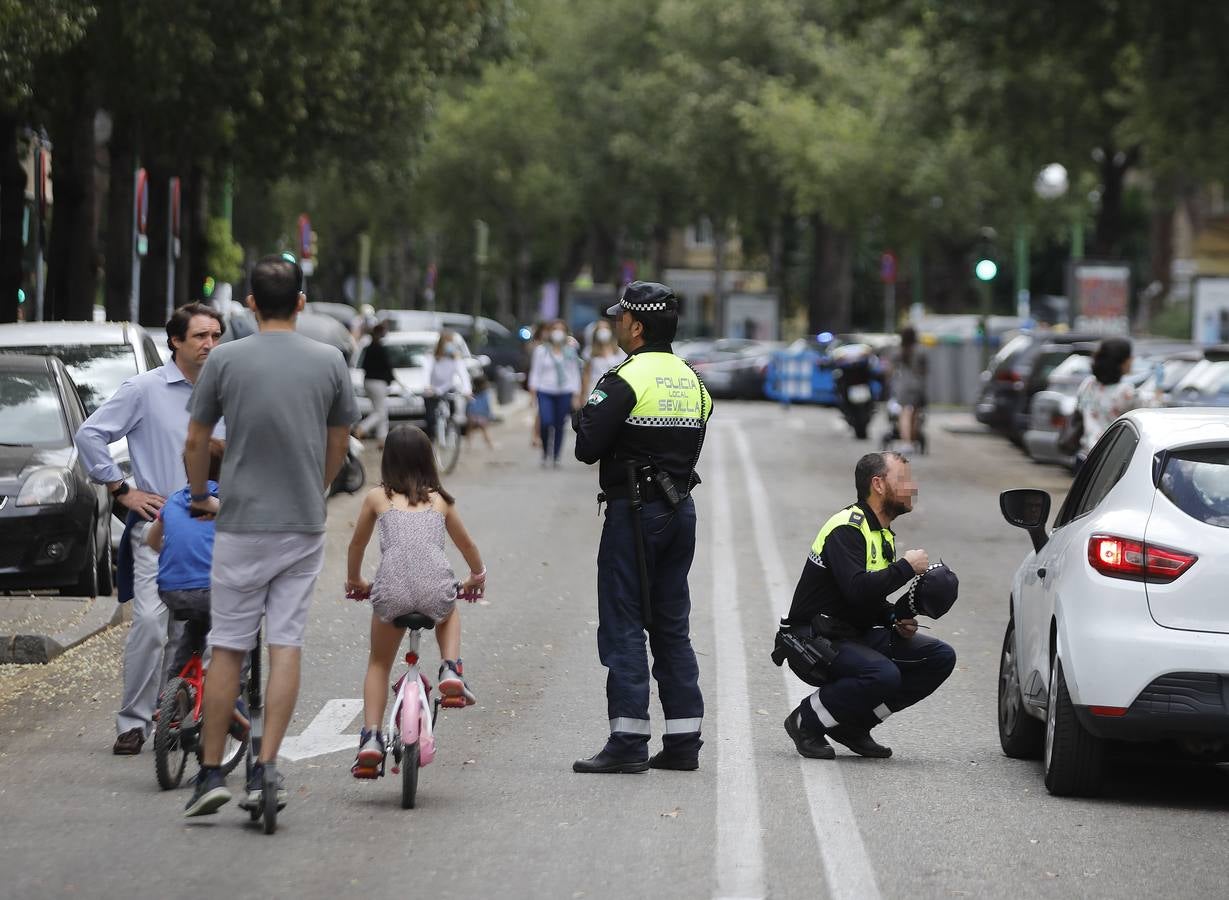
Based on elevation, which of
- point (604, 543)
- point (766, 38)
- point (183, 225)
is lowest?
point (604, 543)

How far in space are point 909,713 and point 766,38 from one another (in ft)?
191

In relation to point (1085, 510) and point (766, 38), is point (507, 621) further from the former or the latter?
point (766, 38)

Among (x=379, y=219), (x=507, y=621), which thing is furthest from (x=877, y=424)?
(x=379, y=219)

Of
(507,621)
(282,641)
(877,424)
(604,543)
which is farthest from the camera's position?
(877,424)

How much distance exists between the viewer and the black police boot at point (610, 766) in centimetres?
813

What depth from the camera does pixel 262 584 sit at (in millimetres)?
6988

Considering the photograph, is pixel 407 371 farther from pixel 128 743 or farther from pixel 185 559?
pixel 185 559

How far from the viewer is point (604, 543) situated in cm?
811

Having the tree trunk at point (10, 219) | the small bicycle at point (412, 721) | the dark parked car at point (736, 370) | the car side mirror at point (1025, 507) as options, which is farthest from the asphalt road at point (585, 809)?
the dark parked car at point (736, 370)

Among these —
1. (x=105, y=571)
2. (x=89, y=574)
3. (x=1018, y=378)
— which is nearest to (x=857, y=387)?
(x=1018, y=378)

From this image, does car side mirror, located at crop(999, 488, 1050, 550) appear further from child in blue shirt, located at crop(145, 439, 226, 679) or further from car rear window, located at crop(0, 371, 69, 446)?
car rear window, located at crop(0, 371, 69, 446)

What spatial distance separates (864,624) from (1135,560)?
1370 millimetres

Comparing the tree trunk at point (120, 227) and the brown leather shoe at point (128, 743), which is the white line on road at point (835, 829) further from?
the tree trunk at point (120, 227)

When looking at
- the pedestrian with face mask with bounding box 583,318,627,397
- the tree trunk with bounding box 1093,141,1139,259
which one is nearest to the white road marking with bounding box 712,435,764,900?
the pedestrian with face mask with bounding box 583,318,627,397
